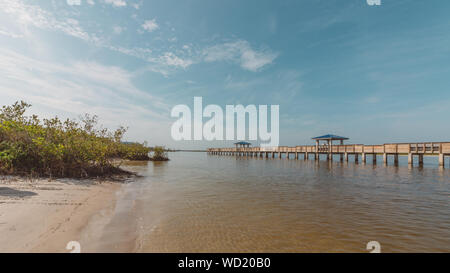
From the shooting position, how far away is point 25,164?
9.50 meters

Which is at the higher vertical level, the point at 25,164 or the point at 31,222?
the point at 25,164

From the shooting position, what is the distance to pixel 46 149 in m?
9.66

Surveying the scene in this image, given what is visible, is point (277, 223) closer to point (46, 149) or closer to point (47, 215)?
point (47, 215)

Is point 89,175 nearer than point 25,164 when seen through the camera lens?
No

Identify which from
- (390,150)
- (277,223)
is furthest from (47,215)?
(390,150)

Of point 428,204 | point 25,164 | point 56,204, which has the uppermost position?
point 25,164

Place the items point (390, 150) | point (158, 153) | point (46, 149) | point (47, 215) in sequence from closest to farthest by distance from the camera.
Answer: point (47, 215)
point (46, 149)
point (390, 150)
point (158, 153)

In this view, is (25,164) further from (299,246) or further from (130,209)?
(299,246)

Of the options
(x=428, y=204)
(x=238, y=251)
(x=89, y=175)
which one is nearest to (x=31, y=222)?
(x=238, y=251)

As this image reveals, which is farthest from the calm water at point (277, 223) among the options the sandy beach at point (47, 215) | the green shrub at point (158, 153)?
the green shrub at point (158, 153)

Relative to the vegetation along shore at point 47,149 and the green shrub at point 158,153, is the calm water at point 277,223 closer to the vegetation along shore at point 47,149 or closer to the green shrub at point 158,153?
the vegetation along shore at point 47,149

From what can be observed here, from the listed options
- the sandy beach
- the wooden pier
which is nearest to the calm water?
the sandy beach

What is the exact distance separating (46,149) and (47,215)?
22.6 ft

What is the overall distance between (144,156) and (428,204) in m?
33.6
